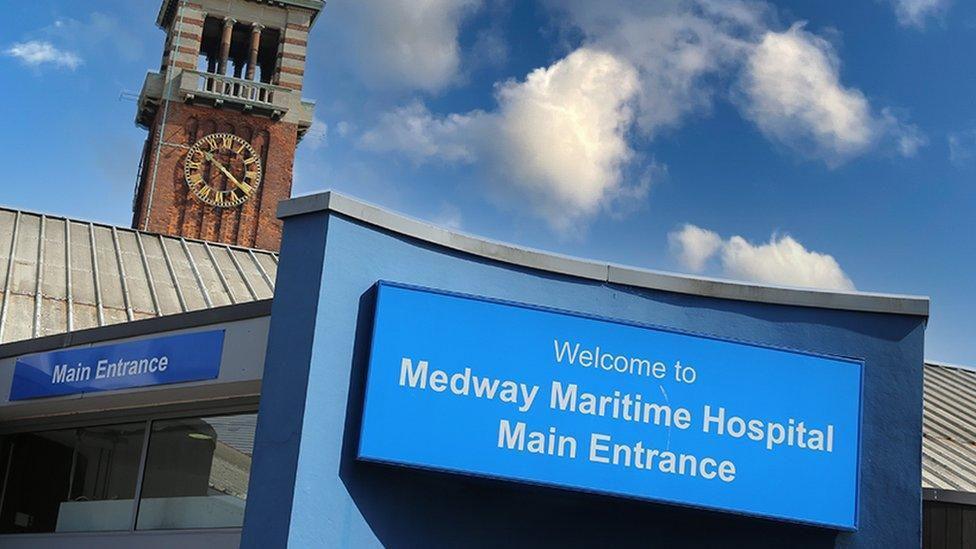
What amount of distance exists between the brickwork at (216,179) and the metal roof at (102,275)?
29.2 meters

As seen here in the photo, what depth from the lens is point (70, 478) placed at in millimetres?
13883

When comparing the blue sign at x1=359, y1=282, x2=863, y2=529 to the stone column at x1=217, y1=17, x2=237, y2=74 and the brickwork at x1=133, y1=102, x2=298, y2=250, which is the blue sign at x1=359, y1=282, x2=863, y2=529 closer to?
→ the brickwork at x1=133, y1=102, x2=298, y2=250

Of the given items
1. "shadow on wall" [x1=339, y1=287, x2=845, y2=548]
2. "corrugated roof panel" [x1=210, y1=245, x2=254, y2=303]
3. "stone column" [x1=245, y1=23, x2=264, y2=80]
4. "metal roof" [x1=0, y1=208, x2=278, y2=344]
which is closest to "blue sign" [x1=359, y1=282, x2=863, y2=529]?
"shadow on wall" [x1=339, y1=287, x2=845, y2=548]

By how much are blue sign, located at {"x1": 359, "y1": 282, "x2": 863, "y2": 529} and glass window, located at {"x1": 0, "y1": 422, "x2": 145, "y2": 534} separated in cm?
391

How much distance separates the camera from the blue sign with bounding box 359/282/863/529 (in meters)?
10.7

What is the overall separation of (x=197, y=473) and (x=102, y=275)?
804cm

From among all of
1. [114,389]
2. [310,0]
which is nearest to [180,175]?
[310,0]

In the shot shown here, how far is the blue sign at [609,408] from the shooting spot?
10664mm

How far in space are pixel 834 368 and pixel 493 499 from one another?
10.6 feet

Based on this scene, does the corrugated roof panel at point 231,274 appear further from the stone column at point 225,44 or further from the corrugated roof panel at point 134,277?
the stone column at point 225,44

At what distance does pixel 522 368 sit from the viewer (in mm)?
10961

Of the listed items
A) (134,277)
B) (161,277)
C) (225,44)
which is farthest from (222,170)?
(134,277)

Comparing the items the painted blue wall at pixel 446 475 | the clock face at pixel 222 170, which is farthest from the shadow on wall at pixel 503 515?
the clock face at pixel 222 170

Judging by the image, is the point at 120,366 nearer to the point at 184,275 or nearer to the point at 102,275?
the point at 102,275
